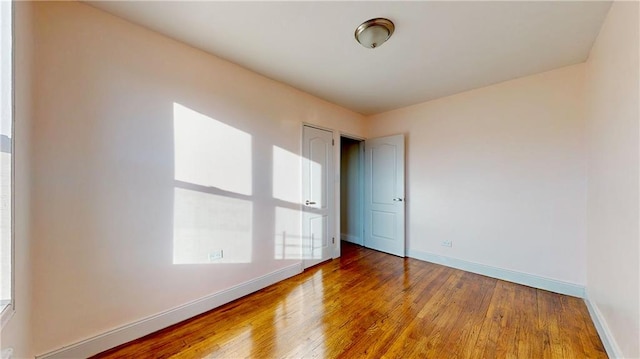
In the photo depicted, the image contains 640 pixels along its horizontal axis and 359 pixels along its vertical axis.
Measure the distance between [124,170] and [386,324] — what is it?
99.3 inches

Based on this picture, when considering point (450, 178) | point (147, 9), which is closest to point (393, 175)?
point (450, 178)

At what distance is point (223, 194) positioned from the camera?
2.40 metres

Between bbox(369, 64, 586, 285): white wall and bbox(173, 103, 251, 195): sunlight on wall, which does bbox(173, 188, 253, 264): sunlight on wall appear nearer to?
bbox(173, 103, 251, 195): sunlight on wall

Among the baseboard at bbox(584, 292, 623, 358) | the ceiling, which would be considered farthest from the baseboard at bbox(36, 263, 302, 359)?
the baseboard at bbox(584, 292, 623, 358)

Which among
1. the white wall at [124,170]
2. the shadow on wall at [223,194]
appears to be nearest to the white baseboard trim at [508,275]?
the shadow on wall at [223,194]

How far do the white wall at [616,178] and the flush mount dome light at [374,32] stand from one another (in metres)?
1.43

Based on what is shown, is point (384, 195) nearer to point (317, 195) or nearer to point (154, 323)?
point (317, 195)

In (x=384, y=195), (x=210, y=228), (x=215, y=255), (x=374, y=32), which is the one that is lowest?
(x=215, y=255)

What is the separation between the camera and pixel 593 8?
172cm

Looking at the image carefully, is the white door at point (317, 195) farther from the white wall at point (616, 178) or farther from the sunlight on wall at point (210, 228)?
the white wall at point (616, 178)

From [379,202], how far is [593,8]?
10.3 ft

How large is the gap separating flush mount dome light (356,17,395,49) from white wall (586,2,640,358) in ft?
4.69

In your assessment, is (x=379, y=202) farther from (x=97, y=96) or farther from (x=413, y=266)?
(x=97, y=96)

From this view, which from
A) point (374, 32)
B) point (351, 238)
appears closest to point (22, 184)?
point (374, 32)
